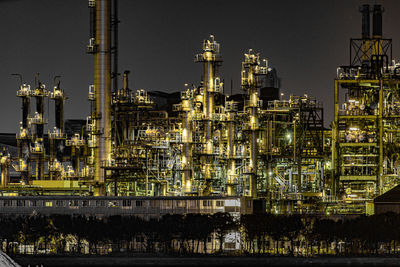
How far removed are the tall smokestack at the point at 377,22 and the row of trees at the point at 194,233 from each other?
14.7 metres

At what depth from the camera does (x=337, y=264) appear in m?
47.6

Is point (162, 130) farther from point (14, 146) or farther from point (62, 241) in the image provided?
point (14, 146)

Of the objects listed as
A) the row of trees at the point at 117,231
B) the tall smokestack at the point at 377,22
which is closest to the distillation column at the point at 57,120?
the row of trees at the point at 117,231

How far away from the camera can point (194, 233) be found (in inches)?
1880

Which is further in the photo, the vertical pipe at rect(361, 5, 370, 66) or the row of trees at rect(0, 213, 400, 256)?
the vertical pipe at rect(361, 5, 370, 66)

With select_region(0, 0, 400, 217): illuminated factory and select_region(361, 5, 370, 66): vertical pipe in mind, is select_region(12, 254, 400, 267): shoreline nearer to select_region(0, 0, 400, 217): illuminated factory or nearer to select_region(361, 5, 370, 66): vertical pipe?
select_region(0, 0, 400, 217): illuminated factory

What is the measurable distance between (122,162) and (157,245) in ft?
22.7

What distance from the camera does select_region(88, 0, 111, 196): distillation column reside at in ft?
172

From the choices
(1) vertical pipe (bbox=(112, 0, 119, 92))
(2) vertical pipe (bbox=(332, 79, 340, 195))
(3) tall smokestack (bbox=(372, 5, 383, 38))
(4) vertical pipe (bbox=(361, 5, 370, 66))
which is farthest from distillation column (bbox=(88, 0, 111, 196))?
(3) tall smokestack (bbox=(372, 5, 383, 38))

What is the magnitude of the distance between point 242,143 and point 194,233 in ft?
47.4

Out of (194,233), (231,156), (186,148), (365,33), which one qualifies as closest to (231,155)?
(231,156)

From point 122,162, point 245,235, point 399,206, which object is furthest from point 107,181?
point 399,206

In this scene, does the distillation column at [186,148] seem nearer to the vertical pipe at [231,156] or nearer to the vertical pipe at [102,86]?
the vertical pipe at [231,156]

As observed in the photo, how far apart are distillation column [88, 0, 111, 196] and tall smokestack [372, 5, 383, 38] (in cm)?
1965
